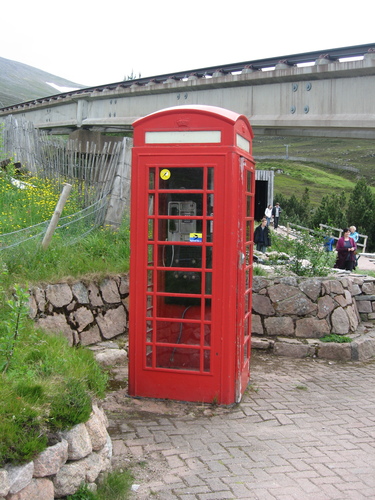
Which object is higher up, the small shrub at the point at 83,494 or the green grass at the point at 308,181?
the green grass at the point at 308,181

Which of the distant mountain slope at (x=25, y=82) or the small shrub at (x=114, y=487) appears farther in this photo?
the distant mountain slope at (x=25, y=82)

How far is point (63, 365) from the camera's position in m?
4.16

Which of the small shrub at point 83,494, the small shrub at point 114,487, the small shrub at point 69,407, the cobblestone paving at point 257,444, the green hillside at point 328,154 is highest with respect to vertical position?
the green hillside at point 328,154

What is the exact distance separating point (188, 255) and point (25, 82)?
175m

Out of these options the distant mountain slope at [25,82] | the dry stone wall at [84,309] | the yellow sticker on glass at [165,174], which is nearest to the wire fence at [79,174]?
the dry stone wall at [84,309]

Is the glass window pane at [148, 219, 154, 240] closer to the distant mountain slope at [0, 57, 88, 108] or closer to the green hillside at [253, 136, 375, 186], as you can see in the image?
the green hillside at [253, 136, 375, 186]

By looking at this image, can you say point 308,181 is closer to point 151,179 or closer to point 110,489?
point 151,179

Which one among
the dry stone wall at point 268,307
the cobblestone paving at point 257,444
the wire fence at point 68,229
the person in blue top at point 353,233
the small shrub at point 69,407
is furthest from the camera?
the person in blue top at point 353,233

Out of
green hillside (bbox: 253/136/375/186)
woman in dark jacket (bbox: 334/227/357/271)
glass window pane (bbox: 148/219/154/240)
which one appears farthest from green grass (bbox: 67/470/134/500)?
green hillside (bbox: 253/136/375/186)

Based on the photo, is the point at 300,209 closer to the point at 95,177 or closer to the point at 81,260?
the point at 95,177

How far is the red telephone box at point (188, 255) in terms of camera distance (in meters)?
5.37

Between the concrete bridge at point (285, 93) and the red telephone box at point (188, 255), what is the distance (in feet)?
28.3

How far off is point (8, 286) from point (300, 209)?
121 ft

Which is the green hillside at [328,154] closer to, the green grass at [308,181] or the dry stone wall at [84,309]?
the green grass at [308,181]
